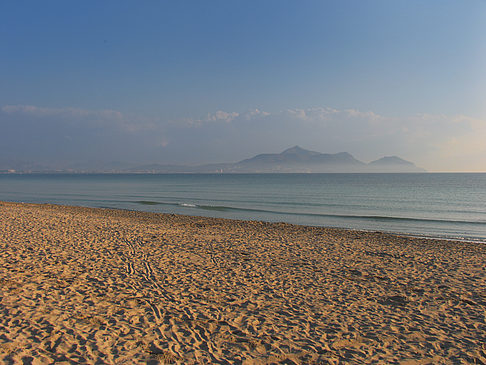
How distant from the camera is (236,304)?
6.93 m

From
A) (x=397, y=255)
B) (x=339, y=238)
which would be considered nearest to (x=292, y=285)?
(x=397, y=255)

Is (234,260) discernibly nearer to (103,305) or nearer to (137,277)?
(137,277)

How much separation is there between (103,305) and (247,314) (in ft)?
9.10

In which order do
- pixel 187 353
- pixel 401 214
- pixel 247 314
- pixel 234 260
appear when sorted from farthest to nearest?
1. pixel 401 214
2. pixel 234 260
3. pixel 247 314
4. pixel 187 353

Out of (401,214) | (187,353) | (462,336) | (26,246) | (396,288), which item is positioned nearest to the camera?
(187,353)

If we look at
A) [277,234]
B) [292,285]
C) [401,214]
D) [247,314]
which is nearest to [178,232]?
[277,234]

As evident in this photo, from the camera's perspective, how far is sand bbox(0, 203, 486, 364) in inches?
199

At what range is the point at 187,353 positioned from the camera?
492cm

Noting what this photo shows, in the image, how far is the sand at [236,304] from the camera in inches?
199

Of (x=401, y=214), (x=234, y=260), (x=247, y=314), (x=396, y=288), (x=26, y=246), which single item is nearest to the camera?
(x=247, y=314)

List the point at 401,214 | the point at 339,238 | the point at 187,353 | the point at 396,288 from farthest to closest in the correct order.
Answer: the point at 401,214 → the point at 339,238 → the point at 396,288 → the point at 187,353

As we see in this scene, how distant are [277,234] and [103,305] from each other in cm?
1107

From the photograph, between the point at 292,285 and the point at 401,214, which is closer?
the point at 292,285

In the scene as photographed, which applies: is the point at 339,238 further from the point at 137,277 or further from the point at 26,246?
the point at 26,246
